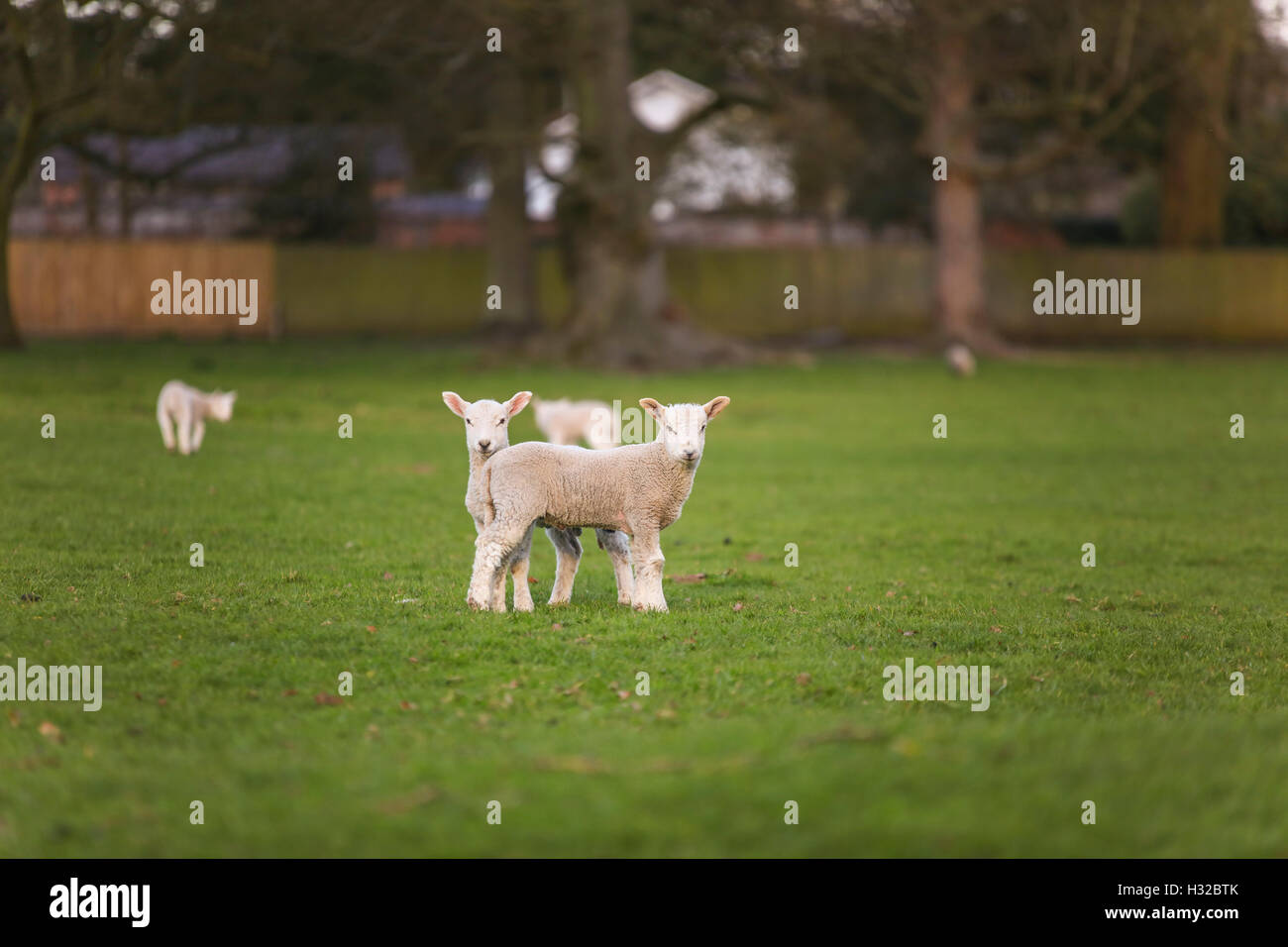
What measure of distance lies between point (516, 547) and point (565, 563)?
67 centimetres

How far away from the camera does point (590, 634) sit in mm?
9094

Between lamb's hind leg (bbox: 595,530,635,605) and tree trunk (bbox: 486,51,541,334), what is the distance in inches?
1217

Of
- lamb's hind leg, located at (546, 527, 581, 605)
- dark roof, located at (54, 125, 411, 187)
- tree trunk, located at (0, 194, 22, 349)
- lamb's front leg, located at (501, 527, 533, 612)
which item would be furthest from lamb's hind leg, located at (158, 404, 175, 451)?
dark roof, located at (54, 125, 411, 187)

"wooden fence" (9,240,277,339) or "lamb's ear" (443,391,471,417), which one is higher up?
"wooden fence" (9,240,277,339)

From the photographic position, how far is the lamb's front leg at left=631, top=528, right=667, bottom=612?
9.40 metres

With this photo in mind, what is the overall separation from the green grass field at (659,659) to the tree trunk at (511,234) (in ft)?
68.8

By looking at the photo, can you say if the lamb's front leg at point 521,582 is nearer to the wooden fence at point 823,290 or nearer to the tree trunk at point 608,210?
the tree trunk at point 608,210

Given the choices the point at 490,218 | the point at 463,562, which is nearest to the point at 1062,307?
the point at 490,218

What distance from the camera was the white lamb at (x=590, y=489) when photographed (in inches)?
360

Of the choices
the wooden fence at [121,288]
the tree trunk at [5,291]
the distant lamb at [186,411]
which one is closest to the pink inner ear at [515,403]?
the distant lamb at [186,411]

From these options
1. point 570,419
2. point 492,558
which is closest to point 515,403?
point 492,558

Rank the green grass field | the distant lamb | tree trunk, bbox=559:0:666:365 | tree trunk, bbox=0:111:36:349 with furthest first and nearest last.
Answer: tree trunk, bbox=559:0:666:365, tree trunk, bbox=0:111:36:349, the distant lamb, the green grass field

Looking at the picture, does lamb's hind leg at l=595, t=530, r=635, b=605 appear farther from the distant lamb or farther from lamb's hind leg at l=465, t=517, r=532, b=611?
the distant lamb
